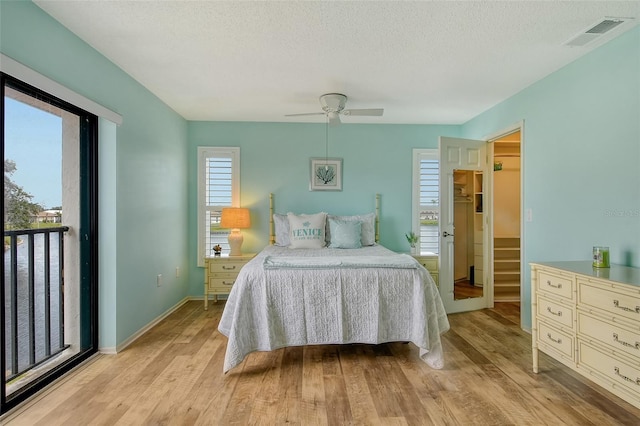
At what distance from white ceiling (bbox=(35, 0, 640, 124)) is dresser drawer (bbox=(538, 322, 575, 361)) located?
209 centimetres

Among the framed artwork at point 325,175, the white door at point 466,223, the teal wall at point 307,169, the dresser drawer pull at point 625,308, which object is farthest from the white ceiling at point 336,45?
the dresser drawer pull at point 625,308

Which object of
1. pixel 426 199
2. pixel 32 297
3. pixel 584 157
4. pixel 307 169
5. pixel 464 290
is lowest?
pixel 464 290

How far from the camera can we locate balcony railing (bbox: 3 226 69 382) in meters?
2.02

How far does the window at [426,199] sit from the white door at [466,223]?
62 cm

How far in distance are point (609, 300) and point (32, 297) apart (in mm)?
3703

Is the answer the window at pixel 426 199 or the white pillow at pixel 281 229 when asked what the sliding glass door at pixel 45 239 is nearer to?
the white pillow at pixel 281 229

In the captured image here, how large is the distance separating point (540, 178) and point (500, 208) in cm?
225

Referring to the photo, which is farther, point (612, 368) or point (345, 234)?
point (345, 234)

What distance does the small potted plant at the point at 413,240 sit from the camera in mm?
4391

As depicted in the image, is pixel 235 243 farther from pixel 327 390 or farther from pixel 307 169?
pixel 327 390

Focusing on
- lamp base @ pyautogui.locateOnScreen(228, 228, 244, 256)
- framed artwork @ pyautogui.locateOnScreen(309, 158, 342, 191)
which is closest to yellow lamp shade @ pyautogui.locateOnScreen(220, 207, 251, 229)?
lamp base @ pyautogui.locateOnScreen(228, 228, 244, 256)

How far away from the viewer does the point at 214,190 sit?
454 cm

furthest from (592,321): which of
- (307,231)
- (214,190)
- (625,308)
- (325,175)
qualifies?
(214,190)

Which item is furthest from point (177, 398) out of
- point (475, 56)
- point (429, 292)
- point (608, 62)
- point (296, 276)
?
point (608, 62)
